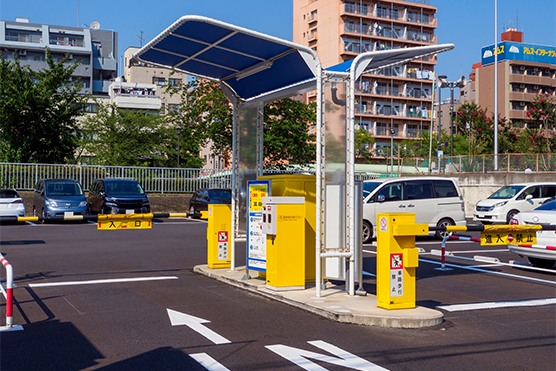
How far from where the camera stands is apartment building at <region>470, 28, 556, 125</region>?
3098 inches

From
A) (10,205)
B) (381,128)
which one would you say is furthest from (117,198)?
(381,128)

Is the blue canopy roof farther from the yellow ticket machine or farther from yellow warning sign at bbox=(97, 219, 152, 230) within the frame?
yellow warning sign at bbox=(97, 219, 152, 230)

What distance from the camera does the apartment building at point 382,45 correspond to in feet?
251

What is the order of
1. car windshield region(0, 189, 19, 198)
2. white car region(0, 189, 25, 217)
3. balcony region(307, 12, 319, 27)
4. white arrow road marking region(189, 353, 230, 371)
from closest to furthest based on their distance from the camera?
1. white arrow road marking region(189, 353, 230, 371)
2. white car region(0, 189, 25, 217)
3. car windshield region(0, 189, 19, 198)
4. balcony region(307, 12, 319, 27)

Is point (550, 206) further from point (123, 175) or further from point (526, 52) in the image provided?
point (526, 52)

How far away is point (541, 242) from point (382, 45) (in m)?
71.0

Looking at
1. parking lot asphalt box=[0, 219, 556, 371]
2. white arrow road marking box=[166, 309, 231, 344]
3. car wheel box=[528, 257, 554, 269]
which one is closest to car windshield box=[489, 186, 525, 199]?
car wheel box=[528, 257, 554, 269]

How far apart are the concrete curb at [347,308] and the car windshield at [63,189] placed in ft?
56.9

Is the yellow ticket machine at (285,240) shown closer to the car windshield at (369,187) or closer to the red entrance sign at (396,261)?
the red entrance sign at (396,261)

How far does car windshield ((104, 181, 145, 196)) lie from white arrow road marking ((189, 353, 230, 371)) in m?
21.3

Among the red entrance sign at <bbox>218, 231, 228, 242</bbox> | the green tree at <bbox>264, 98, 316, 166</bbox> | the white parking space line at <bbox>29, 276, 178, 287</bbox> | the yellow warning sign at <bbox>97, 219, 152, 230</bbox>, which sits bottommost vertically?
the white parking space line at <bbox>29, 276, 178, 287</bbox>

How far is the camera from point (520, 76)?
78.8 m

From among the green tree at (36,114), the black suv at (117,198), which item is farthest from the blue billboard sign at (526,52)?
the black suv at (117,198)

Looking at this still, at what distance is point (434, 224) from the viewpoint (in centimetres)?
1778
